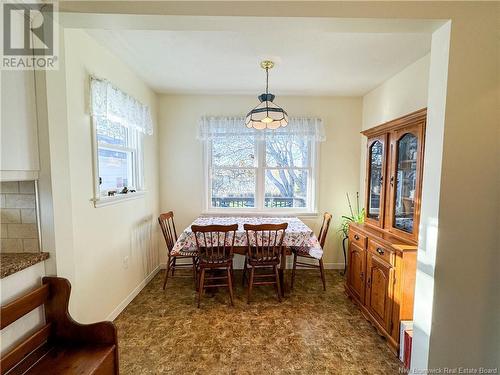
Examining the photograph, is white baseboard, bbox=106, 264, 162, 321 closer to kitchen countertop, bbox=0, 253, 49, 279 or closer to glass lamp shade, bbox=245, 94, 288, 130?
kitchen countertop, bbox=0, 253, 49, 279

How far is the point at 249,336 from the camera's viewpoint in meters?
2.07

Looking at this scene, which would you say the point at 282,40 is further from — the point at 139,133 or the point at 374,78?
the point at 139,133

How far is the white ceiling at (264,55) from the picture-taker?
6.38ft

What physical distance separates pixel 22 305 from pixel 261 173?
2.79 meters

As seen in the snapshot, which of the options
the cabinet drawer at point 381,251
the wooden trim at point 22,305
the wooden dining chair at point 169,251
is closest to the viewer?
the wooden trim at point 22,305

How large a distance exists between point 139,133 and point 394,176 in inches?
109

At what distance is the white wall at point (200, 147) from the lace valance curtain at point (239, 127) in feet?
0.41

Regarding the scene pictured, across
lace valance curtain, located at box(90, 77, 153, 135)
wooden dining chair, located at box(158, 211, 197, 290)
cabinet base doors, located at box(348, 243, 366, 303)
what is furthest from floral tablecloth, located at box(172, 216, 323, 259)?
lace valance curtain, located at box(90, 77, 153, 135)

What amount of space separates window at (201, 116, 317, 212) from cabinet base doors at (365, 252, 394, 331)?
1421mm

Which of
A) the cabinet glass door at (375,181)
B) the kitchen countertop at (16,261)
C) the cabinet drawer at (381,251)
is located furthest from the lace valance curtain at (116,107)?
the cabinet drawer at (381,251)

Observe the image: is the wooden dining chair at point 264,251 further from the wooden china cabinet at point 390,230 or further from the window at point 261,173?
the window at point 261,173

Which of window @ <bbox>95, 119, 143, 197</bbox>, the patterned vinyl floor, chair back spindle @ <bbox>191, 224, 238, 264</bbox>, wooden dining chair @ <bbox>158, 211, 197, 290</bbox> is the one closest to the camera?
the patterned vinyl floor

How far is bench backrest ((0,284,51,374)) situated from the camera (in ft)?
3.65

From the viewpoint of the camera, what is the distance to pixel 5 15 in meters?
1.14
